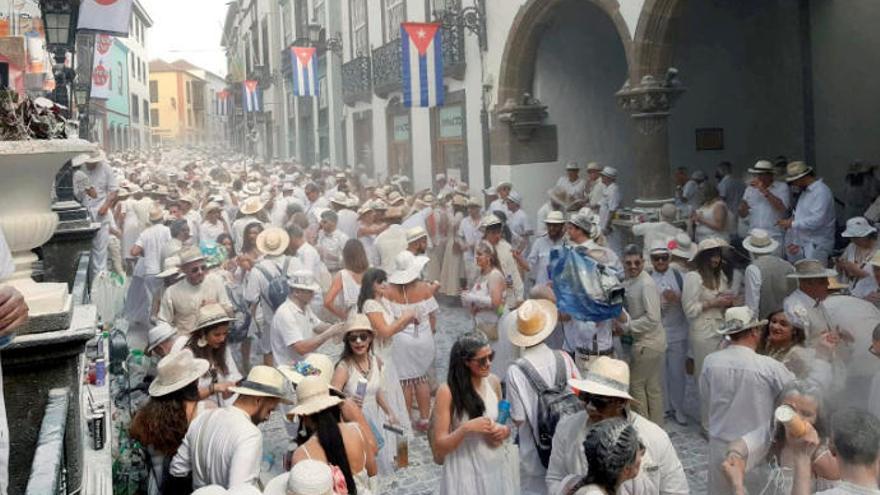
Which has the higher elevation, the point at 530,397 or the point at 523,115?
the point at 523,115

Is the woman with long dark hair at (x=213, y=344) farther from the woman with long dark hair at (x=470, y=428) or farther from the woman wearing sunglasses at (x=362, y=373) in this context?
the woman with long dark hair at (x=470, y=428)

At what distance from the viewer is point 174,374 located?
4.20 metres

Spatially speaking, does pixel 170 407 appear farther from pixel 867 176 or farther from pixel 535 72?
pixel 535 72

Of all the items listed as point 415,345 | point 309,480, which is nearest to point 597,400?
point 309,480

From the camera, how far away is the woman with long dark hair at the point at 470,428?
4375 millimetres

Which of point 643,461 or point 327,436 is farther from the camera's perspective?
point 327,436

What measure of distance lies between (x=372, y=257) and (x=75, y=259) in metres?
3.60

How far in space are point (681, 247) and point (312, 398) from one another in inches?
180

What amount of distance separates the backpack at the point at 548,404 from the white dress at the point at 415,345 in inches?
84.0

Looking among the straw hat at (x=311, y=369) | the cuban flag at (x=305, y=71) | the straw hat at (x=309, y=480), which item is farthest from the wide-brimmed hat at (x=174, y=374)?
the cuban flag at (x=305, y=71)

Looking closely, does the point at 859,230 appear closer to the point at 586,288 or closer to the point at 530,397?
the point at 586,288

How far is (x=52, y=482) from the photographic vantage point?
2.64 meters

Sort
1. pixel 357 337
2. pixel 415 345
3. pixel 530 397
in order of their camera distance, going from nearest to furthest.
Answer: pixel 530 397 < pixel 357 337 < pixel 415 345

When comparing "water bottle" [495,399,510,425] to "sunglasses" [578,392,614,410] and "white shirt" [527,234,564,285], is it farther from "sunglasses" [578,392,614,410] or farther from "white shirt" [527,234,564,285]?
A: "white shirt" [527,234,564,285]
